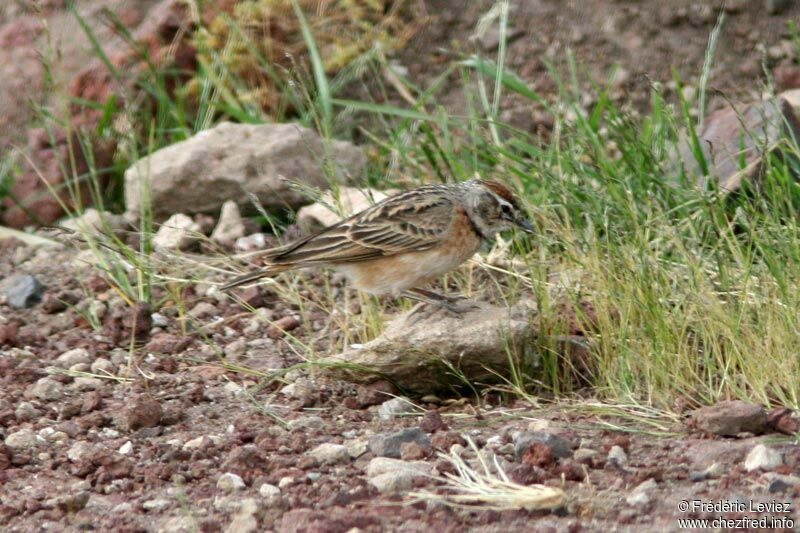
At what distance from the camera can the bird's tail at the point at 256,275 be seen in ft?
20.6

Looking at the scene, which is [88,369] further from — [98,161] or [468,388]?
[98,161]

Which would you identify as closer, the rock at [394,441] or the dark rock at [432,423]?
the rock at [394,441]

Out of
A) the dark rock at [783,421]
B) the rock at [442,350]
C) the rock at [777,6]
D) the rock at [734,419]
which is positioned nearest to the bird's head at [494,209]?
the rock at [442,350]

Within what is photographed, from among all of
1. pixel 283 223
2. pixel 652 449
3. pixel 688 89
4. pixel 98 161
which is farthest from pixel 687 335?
pixel 98 161

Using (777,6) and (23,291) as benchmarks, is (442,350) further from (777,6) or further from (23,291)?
(777,6)

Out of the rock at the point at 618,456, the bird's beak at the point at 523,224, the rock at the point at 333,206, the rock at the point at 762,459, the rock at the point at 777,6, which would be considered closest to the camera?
the rock at the point at 762,459

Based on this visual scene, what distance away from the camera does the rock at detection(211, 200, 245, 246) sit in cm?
793

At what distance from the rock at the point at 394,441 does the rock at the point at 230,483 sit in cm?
55

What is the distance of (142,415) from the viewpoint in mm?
5430

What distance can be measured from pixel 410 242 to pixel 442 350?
76cm

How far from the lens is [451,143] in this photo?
7938 mm

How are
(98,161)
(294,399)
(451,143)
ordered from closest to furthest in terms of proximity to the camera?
1. (294,399)
2. (451,143)
3. (98,161)

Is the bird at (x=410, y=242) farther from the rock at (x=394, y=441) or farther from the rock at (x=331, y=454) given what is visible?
the rock at (x=331, y=454)

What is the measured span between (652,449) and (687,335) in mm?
800
